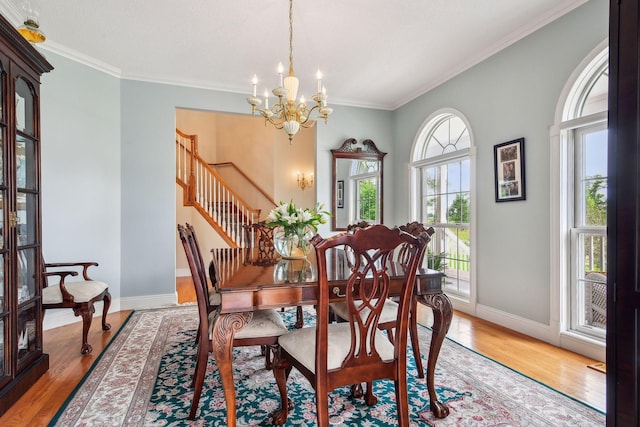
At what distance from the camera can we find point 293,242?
8.12ft

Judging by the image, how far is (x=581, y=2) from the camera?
269 centimetres

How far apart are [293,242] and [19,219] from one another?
1.73 meters

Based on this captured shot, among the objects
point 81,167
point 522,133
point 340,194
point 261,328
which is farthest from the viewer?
point 340,194

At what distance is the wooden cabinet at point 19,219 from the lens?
2.02 meters

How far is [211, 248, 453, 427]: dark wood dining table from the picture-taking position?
163 centimetres

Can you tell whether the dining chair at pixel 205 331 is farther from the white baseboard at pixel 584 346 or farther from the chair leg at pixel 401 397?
the white baseboard at pixel 584 346

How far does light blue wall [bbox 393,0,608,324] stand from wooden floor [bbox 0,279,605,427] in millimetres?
348

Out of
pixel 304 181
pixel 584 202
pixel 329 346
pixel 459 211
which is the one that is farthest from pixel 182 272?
pixel 584 202

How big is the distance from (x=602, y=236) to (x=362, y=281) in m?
2.32

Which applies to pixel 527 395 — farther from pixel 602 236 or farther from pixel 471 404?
pixel 602 236

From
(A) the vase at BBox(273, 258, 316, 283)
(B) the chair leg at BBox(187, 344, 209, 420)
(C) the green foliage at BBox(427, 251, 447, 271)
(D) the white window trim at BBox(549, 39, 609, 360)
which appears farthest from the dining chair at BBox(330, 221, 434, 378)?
(C) the green foliage at BBox(427, 251, 447, 271)

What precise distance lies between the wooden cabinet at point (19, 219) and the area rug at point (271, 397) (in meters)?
0.38

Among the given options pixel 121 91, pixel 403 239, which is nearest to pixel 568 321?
pixel 403 239

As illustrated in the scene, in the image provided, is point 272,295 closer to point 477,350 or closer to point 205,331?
point 205,331
